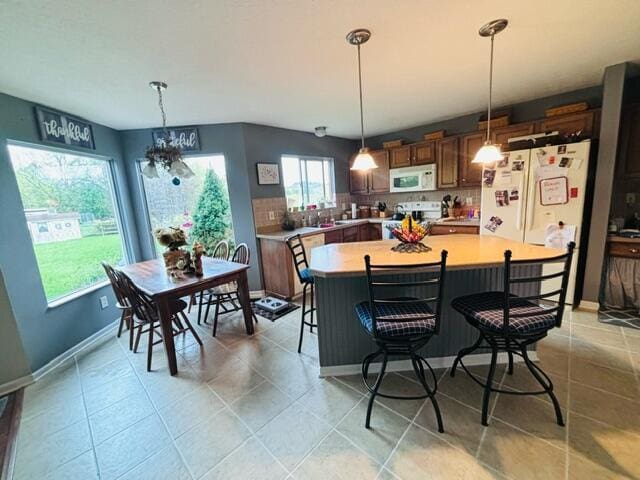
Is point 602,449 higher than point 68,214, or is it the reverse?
point 68,214

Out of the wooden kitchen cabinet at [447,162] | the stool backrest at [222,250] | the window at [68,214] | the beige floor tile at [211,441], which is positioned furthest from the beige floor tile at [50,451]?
the wooden kitchen cabinet at [447,162]

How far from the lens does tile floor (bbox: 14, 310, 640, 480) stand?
1.39m

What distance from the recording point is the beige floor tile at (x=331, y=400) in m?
1.73

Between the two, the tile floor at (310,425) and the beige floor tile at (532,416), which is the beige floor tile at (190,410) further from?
the beige floor tile at (532,416)

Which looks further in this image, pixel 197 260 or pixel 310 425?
pixel 197 260

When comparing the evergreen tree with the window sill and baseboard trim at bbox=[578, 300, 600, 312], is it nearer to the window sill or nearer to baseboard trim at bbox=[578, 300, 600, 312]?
the window sill

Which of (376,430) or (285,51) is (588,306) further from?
(285,51)

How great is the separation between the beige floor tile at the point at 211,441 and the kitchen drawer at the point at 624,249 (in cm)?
386

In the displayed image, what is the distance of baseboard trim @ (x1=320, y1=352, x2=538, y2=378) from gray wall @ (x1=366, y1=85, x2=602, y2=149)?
296cm

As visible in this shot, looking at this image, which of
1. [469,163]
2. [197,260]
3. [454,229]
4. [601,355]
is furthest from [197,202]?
[601,355]

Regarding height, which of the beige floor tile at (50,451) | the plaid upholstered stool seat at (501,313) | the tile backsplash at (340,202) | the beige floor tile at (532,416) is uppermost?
the tile backsplash at (340,202)

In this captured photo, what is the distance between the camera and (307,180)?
4.60 meters

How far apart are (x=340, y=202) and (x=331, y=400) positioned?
379 centimetres

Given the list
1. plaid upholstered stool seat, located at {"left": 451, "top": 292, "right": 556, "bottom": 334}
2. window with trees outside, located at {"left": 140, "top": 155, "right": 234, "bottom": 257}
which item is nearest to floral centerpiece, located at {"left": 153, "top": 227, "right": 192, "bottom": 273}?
window with trees outside, located at {"left": 140, "top": 155, "right": 234, "bottom": 257}
